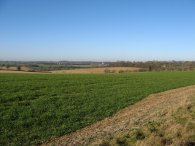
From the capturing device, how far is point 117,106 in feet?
62.0

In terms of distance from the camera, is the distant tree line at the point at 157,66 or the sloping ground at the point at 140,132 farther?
the distant tree line at the point at 157,66

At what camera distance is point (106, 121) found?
1445cm

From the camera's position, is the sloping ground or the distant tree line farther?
the distant tree line

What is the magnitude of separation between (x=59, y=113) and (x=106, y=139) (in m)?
5.33

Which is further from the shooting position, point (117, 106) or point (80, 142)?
point (117, 106)

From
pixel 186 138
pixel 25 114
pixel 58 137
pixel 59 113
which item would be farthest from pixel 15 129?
pixel 186 138

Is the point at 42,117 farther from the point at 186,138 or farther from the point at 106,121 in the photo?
the point at 186,138

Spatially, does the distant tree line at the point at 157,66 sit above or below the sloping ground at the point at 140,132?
below

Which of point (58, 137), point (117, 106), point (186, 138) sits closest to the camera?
point (186, 138)

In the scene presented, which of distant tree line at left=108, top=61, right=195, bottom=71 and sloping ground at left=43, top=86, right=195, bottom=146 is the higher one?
sloping ground at left=43, top=86, right=195, bottom=146

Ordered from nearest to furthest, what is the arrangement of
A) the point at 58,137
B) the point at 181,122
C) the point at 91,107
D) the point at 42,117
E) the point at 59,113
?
1. the point at 58,137
2. the point at 181,122
3. the point at 42,117
4. the point at 59,113
5. the point at 91,107

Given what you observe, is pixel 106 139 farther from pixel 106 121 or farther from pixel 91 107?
pixel 91 107

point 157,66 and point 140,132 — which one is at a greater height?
point 140,132

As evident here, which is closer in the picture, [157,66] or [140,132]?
[140,132]
